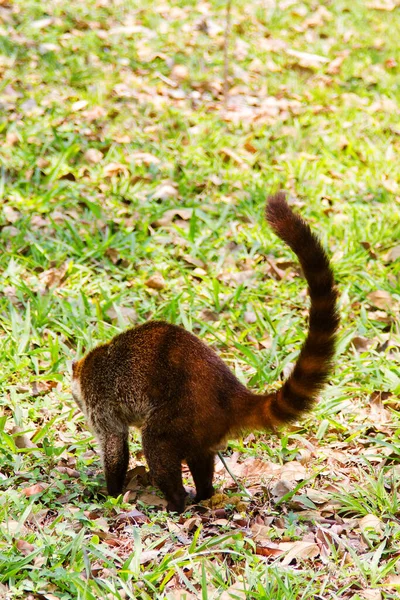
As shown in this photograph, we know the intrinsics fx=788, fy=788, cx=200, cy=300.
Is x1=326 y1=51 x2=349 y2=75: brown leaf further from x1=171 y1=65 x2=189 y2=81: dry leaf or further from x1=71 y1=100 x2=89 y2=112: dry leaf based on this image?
x1=71 y1=100 x2=89 y2=112: dry leaf

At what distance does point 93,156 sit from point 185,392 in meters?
3.77

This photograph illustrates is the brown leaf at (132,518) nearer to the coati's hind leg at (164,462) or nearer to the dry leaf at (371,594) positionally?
the coati's hind leg at (164,462)

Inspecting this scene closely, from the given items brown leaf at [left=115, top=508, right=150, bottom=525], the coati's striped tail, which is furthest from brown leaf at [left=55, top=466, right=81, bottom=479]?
the coati's striped tail

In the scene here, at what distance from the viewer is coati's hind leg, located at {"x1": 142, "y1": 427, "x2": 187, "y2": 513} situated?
12.0 feet

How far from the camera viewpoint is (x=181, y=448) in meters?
3.65

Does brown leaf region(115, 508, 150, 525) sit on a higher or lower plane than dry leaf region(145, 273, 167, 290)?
higher

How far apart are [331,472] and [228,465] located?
1.79ft

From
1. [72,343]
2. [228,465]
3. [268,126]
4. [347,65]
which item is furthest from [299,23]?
[228,465]

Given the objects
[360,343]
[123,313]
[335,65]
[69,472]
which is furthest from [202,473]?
[335,65]

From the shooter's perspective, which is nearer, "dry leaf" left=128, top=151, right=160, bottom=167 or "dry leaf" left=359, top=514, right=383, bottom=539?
"dry leaf" left=359, top=514, right=383, bottom=539

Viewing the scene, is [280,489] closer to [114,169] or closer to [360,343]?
[360,343]

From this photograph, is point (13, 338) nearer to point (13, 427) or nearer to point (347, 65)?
point (13, 427)

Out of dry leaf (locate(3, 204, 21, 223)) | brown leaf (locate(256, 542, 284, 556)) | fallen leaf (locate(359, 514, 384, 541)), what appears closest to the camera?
brown leaf (locate(256, 542, 284, 556))

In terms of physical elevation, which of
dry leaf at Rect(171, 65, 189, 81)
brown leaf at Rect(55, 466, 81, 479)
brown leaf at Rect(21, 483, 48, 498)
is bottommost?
brown leaf at Rect(55, 466, 81, 479)
